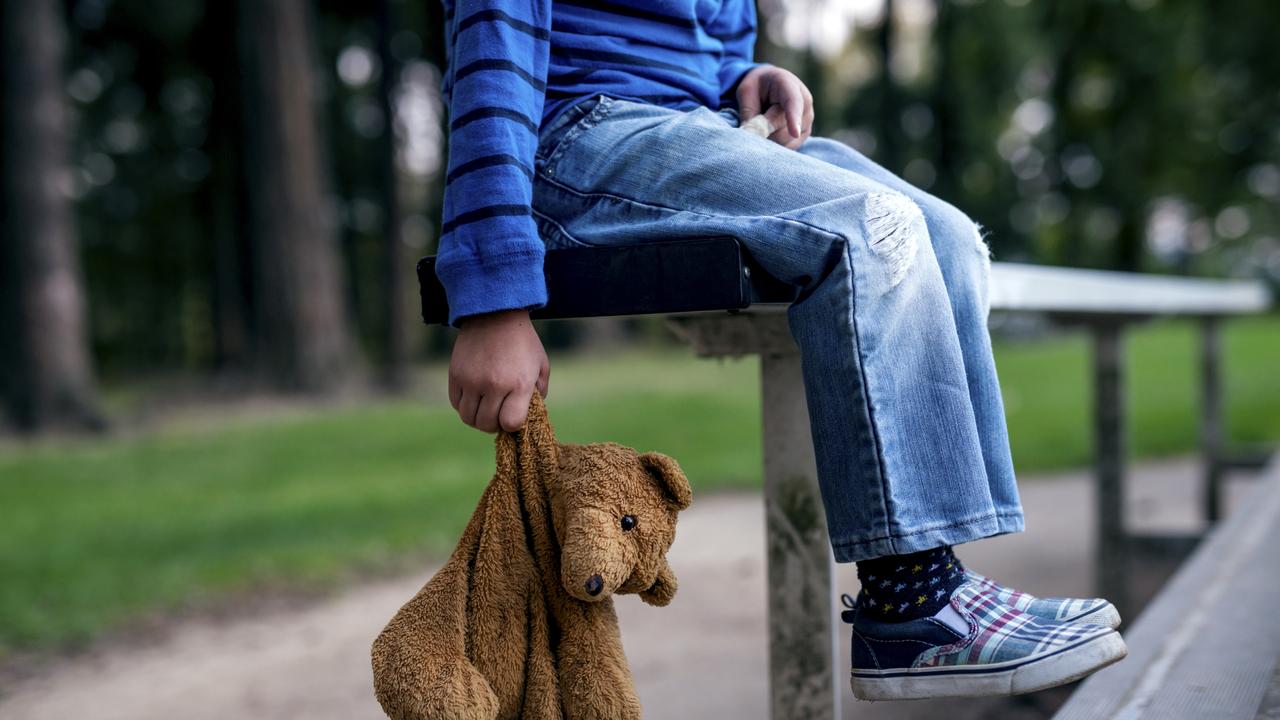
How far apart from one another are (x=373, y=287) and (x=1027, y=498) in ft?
87.5

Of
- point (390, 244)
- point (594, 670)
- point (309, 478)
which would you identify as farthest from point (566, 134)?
point (390, 244)

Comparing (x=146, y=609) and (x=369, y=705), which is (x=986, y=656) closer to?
(x=369, y=705)

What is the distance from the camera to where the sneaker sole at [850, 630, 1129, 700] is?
1240mm

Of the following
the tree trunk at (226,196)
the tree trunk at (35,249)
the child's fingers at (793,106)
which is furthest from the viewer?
the tree trunk at (226,196)

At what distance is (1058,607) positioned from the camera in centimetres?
133

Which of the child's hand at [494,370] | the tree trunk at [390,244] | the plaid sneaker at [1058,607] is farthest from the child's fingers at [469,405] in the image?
the tree trunk at [390,244]

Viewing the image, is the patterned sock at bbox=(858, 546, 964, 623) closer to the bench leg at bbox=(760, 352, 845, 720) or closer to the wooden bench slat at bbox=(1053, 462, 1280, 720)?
the wooden bench slat at bbox=(1053, 462, 1280, 720)

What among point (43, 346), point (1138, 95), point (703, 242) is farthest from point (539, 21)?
point (1138, 95)

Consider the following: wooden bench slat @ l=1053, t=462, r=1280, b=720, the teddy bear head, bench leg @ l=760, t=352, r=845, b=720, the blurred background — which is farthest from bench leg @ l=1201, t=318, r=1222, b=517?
the teddy bear head

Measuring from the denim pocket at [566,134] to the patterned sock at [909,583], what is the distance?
2.18ft

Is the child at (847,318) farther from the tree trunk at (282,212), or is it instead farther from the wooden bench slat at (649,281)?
the tree trunk at (282,212)

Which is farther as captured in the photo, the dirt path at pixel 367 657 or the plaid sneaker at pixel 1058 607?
the dirt path at pixel 367 657

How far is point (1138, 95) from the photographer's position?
21625 mm

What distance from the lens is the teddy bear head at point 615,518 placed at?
124cm
